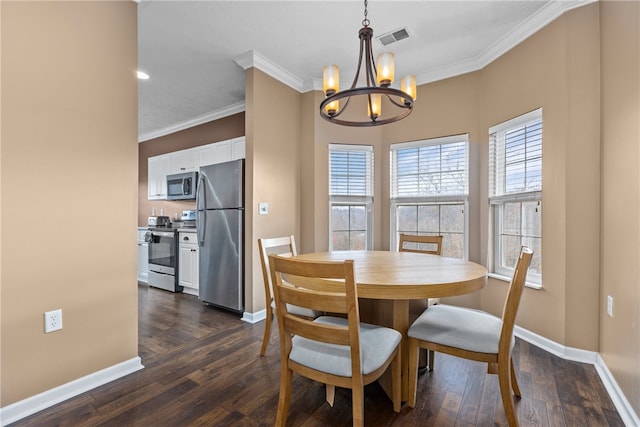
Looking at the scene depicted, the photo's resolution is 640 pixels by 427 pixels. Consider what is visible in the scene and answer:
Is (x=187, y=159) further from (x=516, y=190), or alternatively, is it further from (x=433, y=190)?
(x=516, y=190)

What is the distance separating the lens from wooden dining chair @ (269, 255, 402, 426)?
3.96 ft

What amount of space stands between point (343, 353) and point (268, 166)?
90.7 inches

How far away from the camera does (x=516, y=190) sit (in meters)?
2.72

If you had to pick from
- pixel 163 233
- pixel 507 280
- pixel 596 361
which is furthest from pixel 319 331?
pixel 163 233

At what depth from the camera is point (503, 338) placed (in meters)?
1.43

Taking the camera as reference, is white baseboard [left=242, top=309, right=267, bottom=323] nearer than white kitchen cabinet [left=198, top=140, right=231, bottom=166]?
Yes

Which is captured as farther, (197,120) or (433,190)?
(197,120)

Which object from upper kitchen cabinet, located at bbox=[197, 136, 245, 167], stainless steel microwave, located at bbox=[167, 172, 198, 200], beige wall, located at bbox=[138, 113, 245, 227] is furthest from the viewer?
stainless steel microwave, located at bbox=[167, 172, 198, 200]

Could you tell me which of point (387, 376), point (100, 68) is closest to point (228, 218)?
point (100, 68)

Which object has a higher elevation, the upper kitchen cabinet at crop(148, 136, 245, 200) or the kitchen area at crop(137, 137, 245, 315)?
the upper kitchen cabinet at crop(148, 136, 245, 200)

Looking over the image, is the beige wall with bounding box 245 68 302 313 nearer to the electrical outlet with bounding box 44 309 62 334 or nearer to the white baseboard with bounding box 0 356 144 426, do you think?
the white baseboard with bounding box 0 356 144 426

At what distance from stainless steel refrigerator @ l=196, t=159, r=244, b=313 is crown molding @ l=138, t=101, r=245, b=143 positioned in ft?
4.11

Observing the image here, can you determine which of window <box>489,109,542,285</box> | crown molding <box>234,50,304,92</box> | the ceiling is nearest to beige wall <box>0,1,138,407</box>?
the ceiling

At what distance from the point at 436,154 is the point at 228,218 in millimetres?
2519
